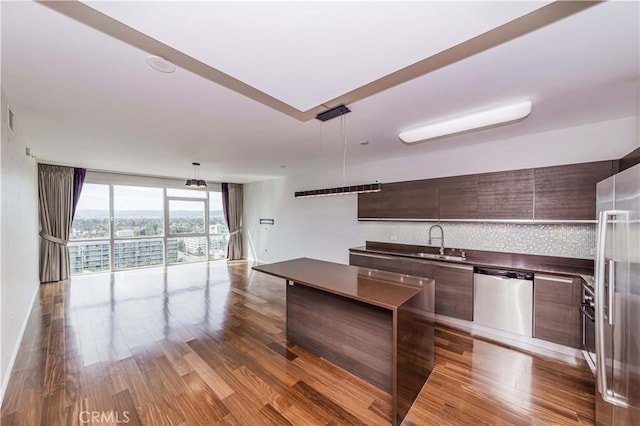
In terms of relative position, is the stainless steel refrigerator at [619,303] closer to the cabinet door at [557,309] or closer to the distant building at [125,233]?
the cabinet door at [557,309]

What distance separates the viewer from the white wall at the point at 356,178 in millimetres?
3021

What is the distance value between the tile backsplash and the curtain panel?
7.37 m

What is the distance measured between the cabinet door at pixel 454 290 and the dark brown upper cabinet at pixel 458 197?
80 cm

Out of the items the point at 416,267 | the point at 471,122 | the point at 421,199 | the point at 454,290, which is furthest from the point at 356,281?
the point at 421,199

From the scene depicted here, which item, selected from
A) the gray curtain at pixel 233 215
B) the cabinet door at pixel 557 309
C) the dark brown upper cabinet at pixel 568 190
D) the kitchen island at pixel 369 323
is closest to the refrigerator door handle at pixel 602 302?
the kitchen island at pixel 369 323

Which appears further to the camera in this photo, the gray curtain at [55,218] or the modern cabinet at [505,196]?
the gray curtain at [55,218]

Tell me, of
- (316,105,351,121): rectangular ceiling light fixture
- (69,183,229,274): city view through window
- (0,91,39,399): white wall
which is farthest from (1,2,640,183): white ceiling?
(69,183,229,274): city view through window

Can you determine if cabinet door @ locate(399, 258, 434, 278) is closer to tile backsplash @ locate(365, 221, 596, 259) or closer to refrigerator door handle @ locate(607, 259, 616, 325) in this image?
tile backsplash @ locate(365, 221, 596, 259)

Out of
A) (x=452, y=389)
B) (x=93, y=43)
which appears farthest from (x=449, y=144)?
(x=93, y=43)

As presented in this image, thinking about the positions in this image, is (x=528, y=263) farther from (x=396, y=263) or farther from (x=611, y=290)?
(x=611, y=290)

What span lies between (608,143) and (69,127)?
21.3 ft

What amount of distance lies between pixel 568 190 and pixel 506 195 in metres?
0.60

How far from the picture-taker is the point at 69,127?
124 inches

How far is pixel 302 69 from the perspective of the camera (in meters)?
1.63
